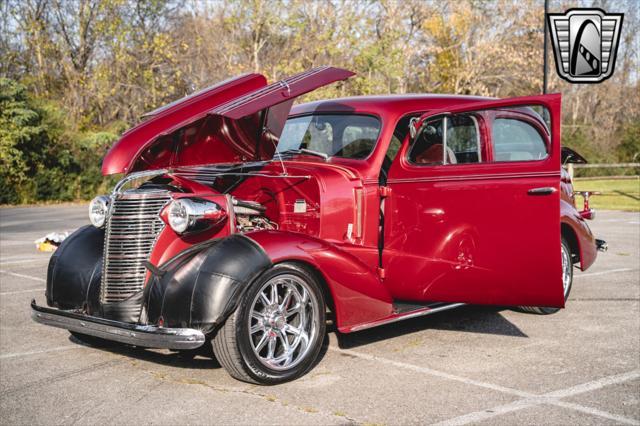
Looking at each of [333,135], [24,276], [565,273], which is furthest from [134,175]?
[24,276]

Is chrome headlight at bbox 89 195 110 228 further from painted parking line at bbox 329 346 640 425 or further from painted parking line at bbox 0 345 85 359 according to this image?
painted parking line at bbox 329 346 640 425

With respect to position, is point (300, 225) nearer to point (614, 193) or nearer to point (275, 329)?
point (275, 329)

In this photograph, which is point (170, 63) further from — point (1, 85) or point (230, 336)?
point (230, 336)

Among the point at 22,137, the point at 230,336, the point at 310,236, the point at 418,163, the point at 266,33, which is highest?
the point at 266,33

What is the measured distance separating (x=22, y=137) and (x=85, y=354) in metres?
23.4

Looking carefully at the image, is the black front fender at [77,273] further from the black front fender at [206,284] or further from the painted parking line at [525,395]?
the painted parking line at [525,395]

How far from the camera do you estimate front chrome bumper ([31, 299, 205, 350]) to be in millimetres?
4500

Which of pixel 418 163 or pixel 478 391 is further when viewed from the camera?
pixel 418 163

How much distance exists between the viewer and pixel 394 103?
20.5ft

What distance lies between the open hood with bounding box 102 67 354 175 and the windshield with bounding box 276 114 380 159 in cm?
43

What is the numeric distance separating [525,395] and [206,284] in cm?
213

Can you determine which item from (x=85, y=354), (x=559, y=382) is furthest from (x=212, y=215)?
(x=559, y=382)

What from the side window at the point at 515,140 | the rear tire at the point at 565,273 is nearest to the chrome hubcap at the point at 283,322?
the side window at the point at 515,140

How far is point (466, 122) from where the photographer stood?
6.16 meters
